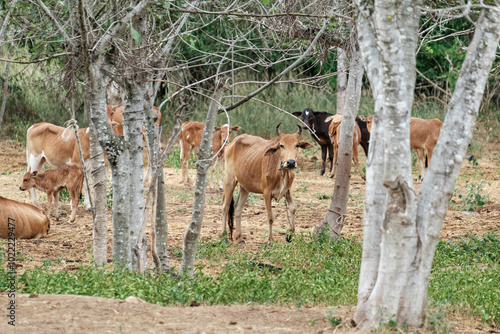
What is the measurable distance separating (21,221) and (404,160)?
6.24 metres

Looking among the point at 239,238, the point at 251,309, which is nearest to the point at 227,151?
the point at 239,238

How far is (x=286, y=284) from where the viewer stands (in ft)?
21.1

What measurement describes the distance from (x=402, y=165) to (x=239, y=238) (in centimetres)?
569

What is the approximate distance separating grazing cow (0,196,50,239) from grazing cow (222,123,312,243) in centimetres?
270

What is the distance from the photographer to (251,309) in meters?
5.37

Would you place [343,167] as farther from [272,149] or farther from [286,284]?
[286,284]

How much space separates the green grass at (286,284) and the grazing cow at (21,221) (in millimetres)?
1527

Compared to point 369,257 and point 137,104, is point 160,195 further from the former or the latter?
point 369,257

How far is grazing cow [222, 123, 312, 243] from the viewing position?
9875 millimetres

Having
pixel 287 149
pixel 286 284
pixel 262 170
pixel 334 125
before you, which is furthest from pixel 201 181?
pixel 334 125

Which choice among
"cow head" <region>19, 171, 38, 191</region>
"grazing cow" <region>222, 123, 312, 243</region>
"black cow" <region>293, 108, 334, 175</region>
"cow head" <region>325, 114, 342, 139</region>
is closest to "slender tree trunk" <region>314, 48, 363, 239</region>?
"grazing cow" <region>222, 123, 312, 243</region>

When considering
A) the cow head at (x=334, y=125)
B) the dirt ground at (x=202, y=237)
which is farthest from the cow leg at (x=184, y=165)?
the cow head at (x=334, y=125)

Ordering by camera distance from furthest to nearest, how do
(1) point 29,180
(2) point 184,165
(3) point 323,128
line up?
(3) point 323,128
(2) point 184,165
(1) point 29,180

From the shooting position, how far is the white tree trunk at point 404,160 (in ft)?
14.8
